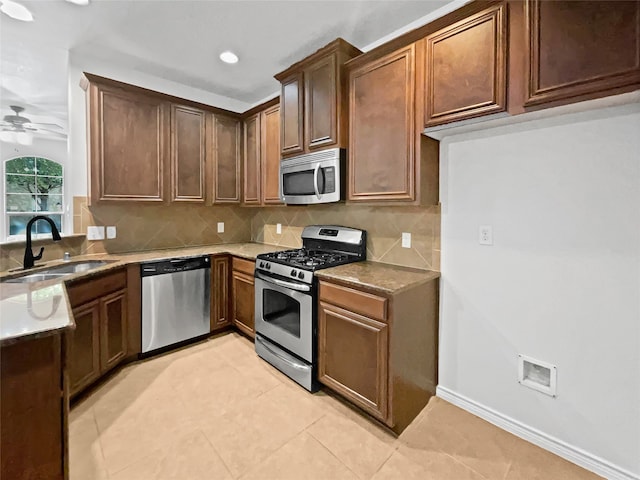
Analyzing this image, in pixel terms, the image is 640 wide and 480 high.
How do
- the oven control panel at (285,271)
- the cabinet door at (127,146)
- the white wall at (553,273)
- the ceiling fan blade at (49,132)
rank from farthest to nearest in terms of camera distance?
the ceiling fan blade at (49,132) → the cabinet door at (127,146) → the oven control panel at (285,271) → the white wall at (553,273)

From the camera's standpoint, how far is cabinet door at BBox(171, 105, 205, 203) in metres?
3.00

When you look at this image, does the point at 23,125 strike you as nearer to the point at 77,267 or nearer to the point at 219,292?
the point at 77,267

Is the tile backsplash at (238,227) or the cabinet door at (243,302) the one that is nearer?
the tile backsplash at (238,227)

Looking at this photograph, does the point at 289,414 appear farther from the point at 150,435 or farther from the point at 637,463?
the point at 637,463

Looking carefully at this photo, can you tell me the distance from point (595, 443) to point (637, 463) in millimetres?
153

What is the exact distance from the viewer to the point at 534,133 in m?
1.72

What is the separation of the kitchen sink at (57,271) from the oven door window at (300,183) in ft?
5.47

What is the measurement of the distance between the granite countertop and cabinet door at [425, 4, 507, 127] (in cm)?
101

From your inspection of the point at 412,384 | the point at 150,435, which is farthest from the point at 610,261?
the point at 150,435

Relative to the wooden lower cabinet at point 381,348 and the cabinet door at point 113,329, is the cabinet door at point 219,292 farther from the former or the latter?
the wooden lower cabinet at point 381,348

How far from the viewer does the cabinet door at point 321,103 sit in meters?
2.32

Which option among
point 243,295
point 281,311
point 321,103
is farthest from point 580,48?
point 243,295

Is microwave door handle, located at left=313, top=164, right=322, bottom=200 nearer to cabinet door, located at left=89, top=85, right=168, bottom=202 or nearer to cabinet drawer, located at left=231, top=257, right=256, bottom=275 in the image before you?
cabinet drawer, located at left=231, top=257, right=256, bottom=275

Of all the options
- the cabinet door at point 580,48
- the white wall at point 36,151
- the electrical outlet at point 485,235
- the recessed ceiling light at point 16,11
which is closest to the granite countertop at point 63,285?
the electrical outlet at point 485,235
